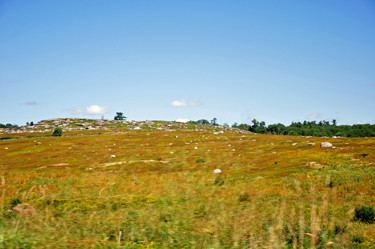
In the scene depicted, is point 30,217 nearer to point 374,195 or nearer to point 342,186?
point 374,195

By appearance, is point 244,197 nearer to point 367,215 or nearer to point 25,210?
point 25,210

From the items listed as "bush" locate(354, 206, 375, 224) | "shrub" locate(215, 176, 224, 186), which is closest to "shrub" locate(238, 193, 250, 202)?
"shrub" locate(215, 176, 224, 186)

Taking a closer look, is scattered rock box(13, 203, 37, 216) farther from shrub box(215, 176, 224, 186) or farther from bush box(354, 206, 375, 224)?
bush box(354, 206, 375, 224)

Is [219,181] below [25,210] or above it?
above

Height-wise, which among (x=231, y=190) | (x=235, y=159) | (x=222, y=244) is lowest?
(x=222, y=244)

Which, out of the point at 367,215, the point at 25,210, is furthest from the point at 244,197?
the point at 367,215

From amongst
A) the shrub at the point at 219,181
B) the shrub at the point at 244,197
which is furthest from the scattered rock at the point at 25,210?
the shrub at the point at 244,197

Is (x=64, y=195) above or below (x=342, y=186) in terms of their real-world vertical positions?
above

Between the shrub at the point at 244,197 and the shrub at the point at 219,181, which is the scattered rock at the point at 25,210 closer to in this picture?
the shrub at the point at 219,181

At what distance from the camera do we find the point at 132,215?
5266 millimetres

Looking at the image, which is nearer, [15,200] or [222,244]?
[222,244]

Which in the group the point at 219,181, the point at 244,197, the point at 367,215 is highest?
the point at 219,181

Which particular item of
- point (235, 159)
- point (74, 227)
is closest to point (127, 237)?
point (74, 227)

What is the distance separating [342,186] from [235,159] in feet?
72.3
